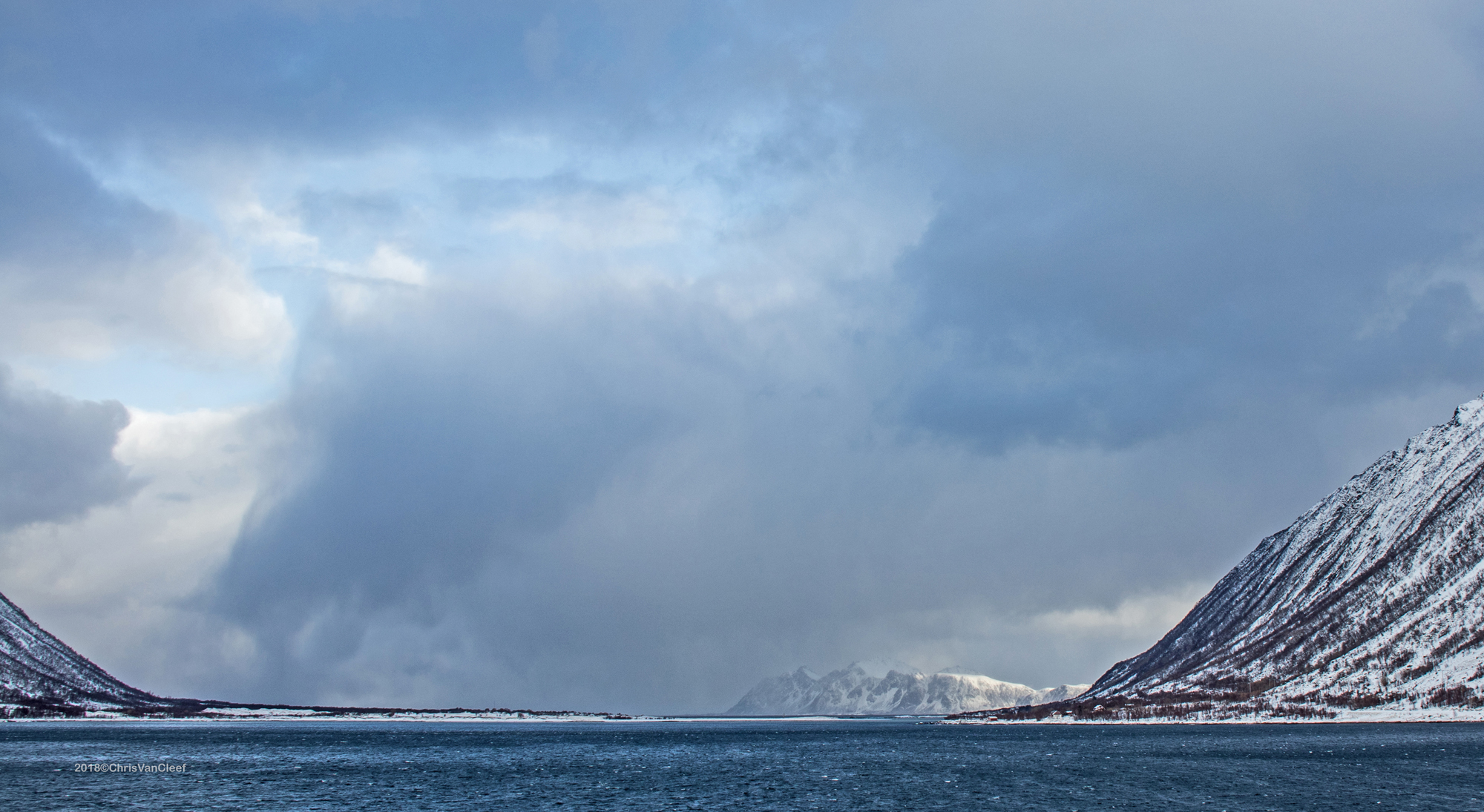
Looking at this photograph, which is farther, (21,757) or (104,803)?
(21,757)

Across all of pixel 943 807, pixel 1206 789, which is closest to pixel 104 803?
pixel 943 807

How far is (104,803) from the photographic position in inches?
4429

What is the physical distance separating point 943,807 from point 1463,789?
205ft

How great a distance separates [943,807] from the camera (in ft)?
380

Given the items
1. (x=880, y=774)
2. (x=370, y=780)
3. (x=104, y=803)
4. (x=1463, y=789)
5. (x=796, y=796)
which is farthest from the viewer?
(x=880, y=774)

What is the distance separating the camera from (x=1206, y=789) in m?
129

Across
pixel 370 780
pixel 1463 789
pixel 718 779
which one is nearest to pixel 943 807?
pixel 718 779

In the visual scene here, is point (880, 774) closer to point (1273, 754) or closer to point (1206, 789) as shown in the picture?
point (1206, 789)

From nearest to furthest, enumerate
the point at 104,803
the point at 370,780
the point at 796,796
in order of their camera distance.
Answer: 1. the point at 104,803
2. the point at 796,796
3. the point at 370,780

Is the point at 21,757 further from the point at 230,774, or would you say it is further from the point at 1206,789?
the point at 1206,789

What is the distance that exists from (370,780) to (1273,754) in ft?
515

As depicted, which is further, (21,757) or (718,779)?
(21,757)

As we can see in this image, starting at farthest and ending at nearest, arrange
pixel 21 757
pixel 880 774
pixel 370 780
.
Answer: pixel 21 757
pixel 880 774
pixel 370 780

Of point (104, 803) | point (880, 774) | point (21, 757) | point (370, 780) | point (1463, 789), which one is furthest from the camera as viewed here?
point (21, 757)
